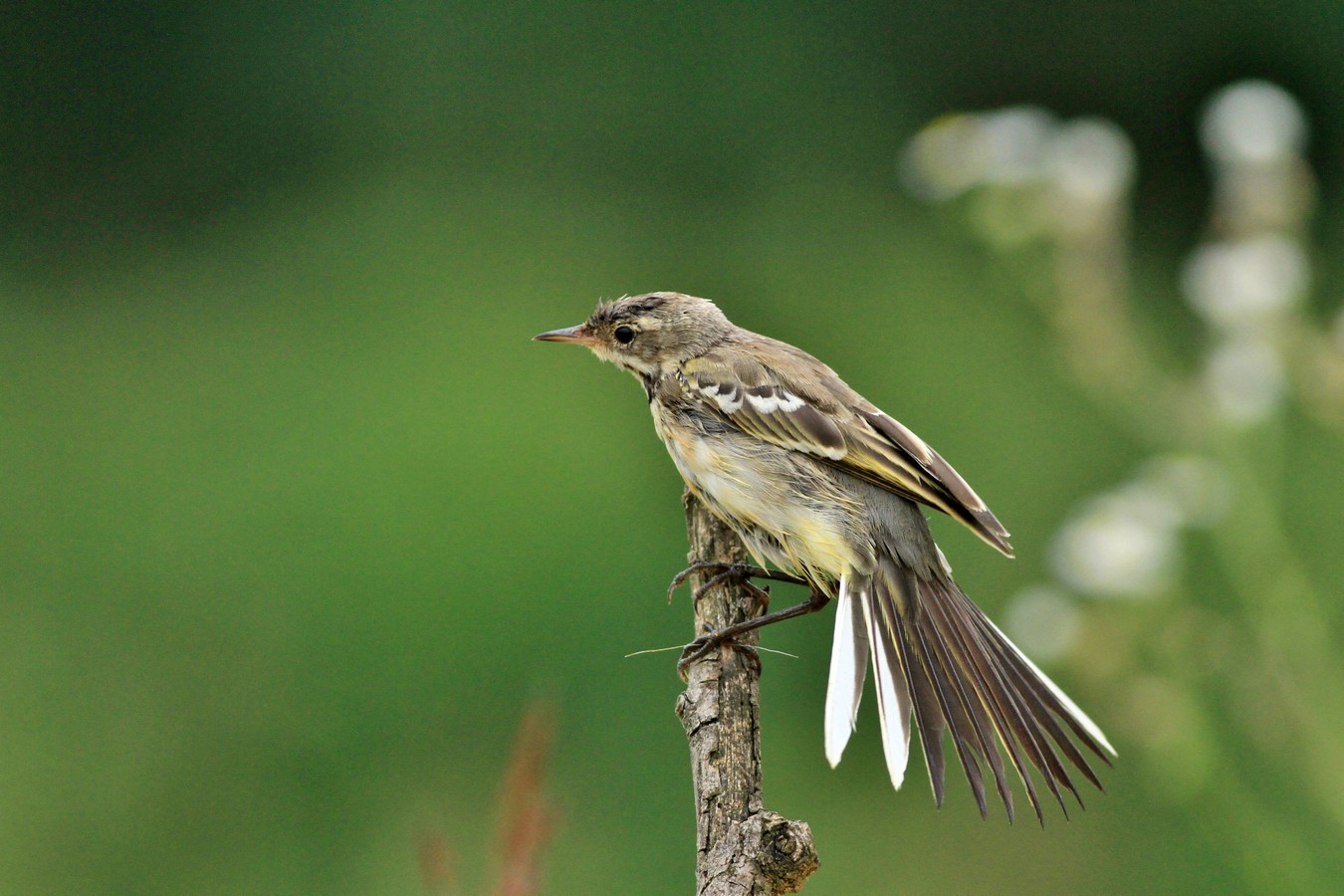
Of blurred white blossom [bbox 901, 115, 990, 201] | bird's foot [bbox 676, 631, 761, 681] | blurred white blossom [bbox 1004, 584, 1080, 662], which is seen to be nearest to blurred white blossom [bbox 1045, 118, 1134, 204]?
blurred white blossom [bbox 901, 115, 990, 201]

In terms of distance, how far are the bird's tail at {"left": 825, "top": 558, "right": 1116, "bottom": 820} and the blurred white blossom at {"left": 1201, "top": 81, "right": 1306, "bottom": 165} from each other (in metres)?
1.37

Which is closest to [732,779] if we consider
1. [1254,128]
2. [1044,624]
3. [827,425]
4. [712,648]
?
[712,648]

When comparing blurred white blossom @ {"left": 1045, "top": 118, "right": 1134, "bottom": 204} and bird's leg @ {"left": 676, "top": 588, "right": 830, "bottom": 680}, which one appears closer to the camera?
bird's leg @ {"left": 676, "top": 588, "right": 830, "bottom": 680}

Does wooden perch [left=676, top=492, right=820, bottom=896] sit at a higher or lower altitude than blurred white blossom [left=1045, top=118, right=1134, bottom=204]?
lower

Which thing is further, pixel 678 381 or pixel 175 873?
pixel 175 873

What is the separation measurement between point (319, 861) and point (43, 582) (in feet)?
5.43

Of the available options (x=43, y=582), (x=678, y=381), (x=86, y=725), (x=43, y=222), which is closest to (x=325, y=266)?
(x=43, y=222)

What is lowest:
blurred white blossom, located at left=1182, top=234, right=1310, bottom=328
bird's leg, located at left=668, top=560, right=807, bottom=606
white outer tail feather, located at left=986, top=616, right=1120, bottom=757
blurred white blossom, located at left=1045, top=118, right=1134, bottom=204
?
white outer tail feather, located at left=986, top=616, right=1120, bottom=757

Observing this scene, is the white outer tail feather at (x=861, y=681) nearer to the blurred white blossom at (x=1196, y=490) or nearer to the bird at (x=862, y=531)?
the bird at (x=862, y=531)

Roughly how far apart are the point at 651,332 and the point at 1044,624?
1.11m

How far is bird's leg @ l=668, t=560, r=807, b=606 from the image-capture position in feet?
9.40

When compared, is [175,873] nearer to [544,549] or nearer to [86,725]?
[86,725]

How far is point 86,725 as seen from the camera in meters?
4.73

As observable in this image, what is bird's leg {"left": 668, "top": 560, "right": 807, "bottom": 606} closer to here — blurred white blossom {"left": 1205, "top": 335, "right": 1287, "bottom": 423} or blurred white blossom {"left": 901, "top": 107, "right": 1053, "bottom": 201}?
blurred white blossom {"left": 1205, "top": 335, "right": 1287, "bottom": 423}
